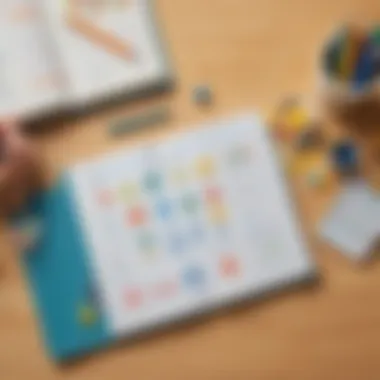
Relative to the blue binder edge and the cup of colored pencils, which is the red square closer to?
the blue binder edge

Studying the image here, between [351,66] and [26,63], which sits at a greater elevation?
[26,63]

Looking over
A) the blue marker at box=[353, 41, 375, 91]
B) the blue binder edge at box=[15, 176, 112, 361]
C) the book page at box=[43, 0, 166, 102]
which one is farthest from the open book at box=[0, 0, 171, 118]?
the blue marker at box=[353, 41, 375, 91]

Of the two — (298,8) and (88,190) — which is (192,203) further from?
(298,8)

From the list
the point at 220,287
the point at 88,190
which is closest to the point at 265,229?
the point at 220,287

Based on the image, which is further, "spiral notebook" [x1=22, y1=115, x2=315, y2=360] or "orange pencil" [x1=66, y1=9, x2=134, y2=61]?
"orange pencil" [x1=66, y1=9, x2=134, y2=61]

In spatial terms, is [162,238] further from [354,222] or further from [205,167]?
[354,222]

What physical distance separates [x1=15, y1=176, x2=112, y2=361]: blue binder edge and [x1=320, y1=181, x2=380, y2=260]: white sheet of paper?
25 centimetres

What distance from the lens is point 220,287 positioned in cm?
108

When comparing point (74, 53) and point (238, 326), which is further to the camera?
point (74, 53)

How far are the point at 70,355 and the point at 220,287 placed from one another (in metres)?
0.16

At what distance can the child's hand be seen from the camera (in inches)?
43.4

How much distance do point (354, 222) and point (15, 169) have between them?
345 mm

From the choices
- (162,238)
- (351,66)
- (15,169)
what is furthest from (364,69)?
(15,169)

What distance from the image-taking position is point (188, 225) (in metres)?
1.11
